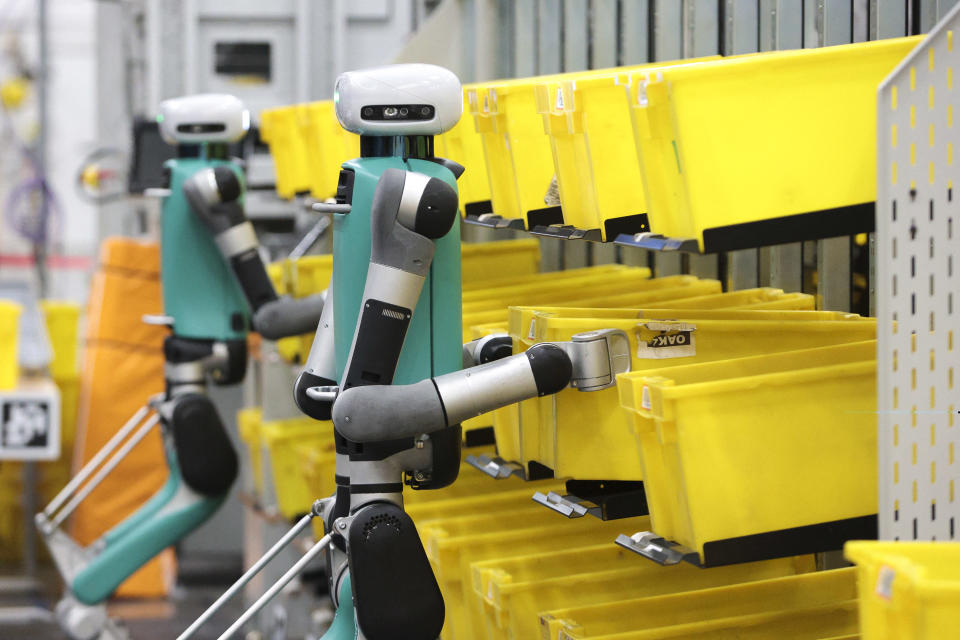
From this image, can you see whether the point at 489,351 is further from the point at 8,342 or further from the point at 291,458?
the point at 8,342

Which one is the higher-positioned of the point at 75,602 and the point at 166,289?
the point at 166,289

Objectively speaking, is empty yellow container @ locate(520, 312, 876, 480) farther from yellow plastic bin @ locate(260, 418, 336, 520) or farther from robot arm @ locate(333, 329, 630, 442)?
yellow plastic bin @ locate(260, 418, 336, 520)

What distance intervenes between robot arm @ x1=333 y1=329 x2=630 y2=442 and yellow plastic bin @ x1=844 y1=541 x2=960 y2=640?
82cm

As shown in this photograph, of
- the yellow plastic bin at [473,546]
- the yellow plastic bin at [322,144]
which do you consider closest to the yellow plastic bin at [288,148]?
the yellow plastic bin at [322,144]

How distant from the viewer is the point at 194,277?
4.62 m

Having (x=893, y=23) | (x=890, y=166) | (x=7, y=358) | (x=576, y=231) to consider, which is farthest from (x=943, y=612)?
Result: (x=7, y=358)

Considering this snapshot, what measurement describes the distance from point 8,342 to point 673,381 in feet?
14.7

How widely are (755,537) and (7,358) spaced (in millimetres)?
4555

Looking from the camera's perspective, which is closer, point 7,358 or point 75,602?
point 75,602

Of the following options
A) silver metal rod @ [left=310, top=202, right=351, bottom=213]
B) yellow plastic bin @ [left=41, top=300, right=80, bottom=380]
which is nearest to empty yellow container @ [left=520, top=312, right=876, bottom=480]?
silver metal rod @ [left=310, top=202, right=351, bottom=213]

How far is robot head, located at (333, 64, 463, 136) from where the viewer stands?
2.48m

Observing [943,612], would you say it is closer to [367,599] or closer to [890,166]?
[890,166]

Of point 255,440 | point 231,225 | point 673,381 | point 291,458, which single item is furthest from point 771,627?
point 255,440

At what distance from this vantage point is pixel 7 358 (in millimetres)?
5902
